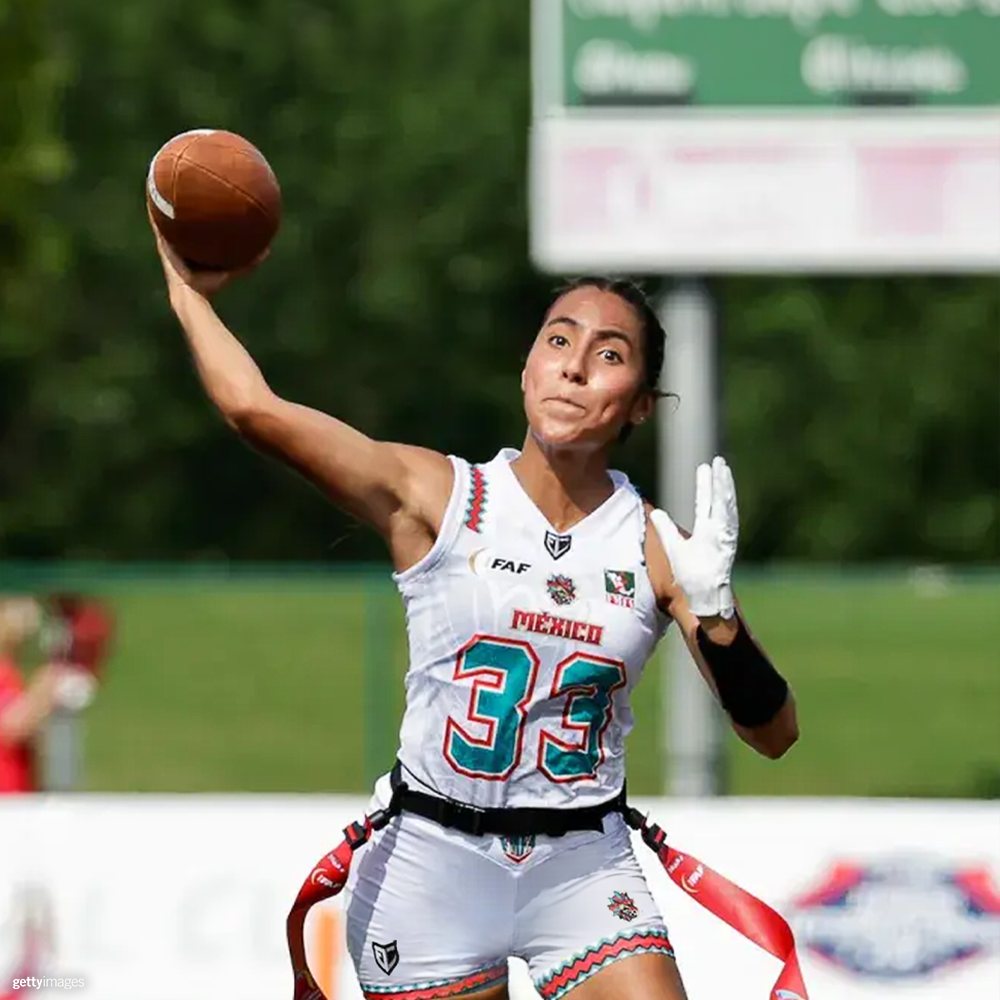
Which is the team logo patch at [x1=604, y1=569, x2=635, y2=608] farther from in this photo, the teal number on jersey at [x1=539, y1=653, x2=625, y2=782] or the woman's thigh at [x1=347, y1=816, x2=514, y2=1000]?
the woman's thigh at [x1=347, y1=816, x2=514, y2=1000]

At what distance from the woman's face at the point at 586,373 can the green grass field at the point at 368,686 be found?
29.0 ft

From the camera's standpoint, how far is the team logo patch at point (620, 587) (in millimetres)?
4188

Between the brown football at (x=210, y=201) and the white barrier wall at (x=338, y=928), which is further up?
the brown football at (x=210, y=201)

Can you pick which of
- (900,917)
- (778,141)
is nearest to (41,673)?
(778,141)

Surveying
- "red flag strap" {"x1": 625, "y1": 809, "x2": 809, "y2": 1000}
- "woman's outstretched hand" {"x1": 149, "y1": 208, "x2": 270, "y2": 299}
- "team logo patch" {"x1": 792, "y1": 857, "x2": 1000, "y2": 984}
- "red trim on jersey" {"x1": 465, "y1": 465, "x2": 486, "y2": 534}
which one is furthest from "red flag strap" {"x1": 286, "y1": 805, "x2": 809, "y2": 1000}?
"team logo patch" {"x1": 792, "y1": 857, "x2": 1000, "y2": 984}

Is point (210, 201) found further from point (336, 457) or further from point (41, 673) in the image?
point (41, 673)

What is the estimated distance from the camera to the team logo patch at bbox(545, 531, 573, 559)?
422 centimetres

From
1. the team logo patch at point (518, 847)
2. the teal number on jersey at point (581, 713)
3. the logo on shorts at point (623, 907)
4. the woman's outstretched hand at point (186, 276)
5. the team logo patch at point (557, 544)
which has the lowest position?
the logo on shorts at point (623, 907)

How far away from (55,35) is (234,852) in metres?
25.4

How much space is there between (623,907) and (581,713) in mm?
361

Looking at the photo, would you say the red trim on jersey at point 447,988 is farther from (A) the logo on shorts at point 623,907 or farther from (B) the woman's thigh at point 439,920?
(A) the logo on shorts at point 623,907

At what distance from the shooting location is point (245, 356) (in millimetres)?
4117

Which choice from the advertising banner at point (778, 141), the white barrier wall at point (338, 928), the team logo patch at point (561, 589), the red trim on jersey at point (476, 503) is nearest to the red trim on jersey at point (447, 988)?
the team logo patch at point (561, 589)

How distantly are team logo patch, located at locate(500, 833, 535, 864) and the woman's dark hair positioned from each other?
76 centimetres
